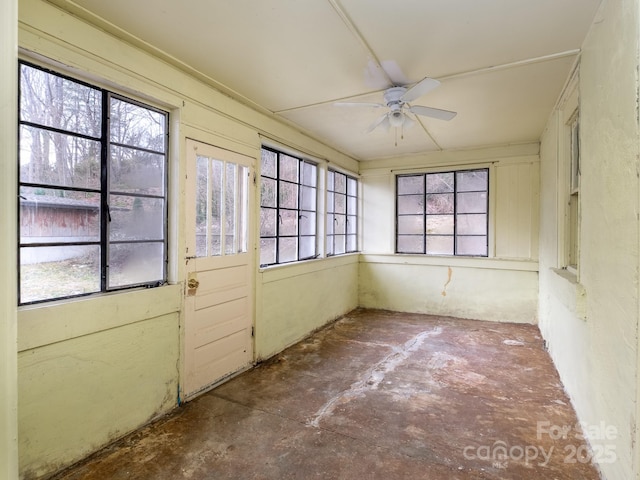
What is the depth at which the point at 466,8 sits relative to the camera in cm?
187

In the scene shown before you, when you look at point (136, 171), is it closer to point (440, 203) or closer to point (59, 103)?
point (59, 103)

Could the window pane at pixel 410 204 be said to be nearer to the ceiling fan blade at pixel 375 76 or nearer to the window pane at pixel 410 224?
the window pane at pixel 410 224

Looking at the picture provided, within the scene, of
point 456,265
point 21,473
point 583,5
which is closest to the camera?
point 21,473

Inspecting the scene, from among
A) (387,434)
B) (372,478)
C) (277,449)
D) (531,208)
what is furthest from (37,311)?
(531,208)

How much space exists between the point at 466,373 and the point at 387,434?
134 centimetres

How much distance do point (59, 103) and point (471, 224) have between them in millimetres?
4999

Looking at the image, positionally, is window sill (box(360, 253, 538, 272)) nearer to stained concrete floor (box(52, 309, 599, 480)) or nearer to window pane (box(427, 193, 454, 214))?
window pane (box(427, 193, 454, 214))

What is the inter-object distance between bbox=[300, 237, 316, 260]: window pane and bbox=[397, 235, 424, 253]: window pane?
1704 millimetres

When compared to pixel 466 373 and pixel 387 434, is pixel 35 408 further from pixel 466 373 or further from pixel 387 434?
pixel 466 373

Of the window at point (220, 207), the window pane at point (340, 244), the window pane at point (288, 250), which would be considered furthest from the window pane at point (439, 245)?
the window at point (220, 207)

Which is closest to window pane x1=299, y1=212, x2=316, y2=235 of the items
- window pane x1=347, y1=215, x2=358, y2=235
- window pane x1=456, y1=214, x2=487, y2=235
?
window pane x1=347, y1=215, x2=358, y2=235

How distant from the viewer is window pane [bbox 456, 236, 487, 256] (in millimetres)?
5070

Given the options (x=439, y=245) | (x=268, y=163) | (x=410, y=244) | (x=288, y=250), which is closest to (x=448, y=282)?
(x=439, y=245)

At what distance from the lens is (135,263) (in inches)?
93.5
